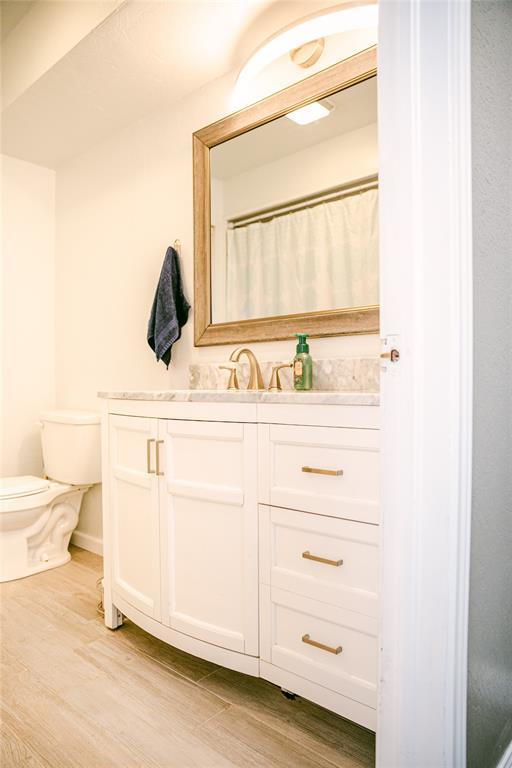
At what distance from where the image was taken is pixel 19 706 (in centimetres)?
146

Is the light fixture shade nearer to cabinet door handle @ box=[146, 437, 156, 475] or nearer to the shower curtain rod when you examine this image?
the shower curtain rod

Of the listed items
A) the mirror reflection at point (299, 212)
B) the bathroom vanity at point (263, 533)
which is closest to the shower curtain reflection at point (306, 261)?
the mirror reflection at point (299, 212)

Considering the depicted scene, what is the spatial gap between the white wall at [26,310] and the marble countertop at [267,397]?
152 cm

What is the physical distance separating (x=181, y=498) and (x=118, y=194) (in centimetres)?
182

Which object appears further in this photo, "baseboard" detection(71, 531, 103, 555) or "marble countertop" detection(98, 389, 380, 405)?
"baseboard" detection(71, 531, 103, 555)

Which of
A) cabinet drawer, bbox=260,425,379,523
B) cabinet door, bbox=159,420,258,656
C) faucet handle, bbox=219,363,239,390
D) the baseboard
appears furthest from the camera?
the baseboard

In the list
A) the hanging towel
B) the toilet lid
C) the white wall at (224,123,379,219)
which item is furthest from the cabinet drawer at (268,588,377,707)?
the toilet lid

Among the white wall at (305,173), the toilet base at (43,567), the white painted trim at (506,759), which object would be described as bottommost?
the toilet base at (43,567)

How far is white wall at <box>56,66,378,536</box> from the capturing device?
2.30 metres

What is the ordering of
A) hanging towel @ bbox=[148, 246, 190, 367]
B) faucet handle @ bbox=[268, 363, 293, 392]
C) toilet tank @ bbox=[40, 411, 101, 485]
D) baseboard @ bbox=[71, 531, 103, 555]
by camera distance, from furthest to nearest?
baseboard @ bbox=[71, 531, 103, 555] → toilet tank @ bbox=[40, 411, 101, 485] → hanging towel @ bbox=[148, 246, 190, 367] → faucet handle @ bbox=[268, 363, 293, 392]

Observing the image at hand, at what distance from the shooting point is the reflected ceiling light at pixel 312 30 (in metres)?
1.64

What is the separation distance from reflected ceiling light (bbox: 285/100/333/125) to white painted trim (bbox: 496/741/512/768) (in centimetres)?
192

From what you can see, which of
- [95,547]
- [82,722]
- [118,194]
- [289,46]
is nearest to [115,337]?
[118,194]

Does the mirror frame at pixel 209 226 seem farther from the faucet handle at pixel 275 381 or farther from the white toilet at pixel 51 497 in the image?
the white toilet at pixel 51 497
